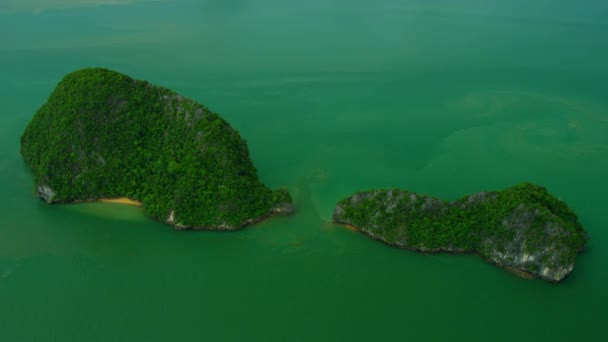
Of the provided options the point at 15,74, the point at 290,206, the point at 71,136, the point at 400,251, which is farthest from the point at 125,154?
the point at 15,74

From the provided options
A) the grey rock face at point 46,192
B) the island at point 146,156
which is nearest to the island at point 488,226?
the island at point 146,156

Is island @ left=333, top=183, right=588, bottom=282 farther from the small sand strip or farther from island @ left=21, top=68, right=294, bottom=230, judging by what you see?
the small sand strip

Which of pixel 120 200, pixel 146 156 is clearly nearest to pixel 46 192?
pixel 120 200

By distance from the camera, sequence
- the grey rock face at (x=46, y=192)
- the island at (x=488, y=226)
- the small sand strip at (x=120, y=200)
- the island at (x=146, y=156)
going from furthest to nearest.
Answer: the small sand strip at (x=120, y=200) → the grey rock face at (x=46, y=192) → the island at (x=146, y=156) → the island at (x=488, y=226)

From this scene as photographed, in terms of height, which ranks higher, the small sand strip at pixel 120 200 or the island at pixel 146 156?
the island at pixel 146 156

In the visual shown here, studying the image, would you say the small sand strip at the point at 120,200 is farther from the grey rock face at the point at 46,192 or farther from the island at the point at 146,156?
the grey rock face at the point at 46,192

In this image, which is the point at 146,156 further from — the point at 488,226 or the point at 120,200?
the point at 488,226
